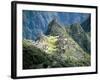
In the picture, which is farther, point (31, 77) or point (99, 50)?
point (99, 50)

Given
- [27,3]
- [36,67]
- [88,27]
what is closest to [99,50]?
[88,27]
